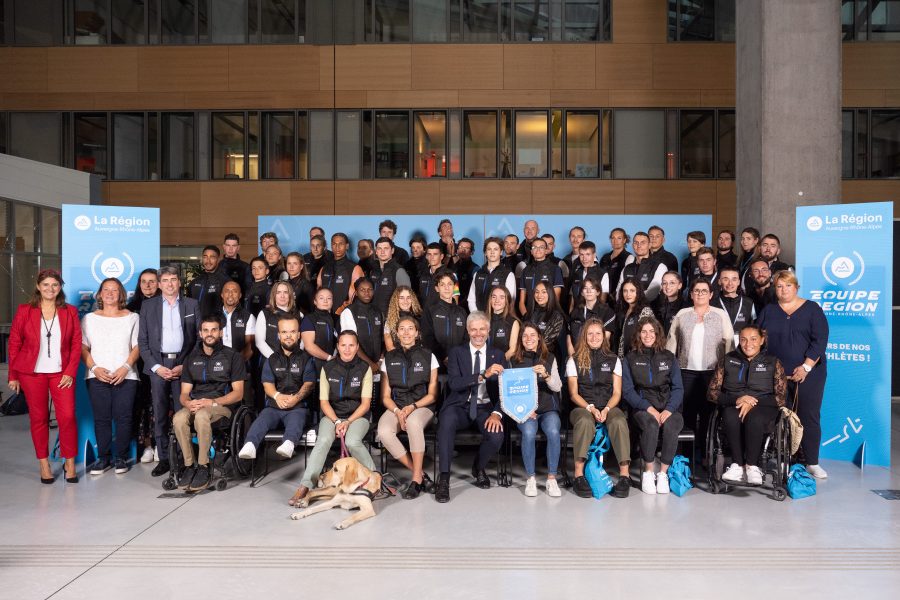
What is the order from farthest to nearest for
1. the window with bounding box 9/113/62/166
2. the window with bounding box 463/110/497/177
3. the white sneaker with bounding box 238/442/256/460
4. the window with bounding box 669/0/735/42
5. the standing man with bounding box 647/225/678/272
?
the window with bounding box 9/113/62/166
the window with bounding box 463/110/497/177
the window with bounding box 669/0/735/42
the standing man with bounding box 647/225/678/272
the white sneaker with bounding box 238/442/256/460

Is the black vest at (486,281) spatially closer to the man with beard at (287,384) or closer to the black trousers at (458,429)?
the black trousers at (458,429)

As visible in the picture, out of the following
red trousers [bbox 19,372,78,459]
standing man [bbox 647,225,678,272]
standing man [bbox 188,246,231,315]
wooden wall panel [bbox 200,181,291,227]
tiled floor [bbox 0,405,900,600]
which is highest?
wooden wall panel [bbox 200,181,291,227]

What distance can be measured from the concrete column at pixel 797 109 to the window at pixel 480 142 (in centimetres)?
638

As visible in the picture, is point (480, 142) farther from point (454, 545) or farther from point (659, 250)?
point (454, 545)

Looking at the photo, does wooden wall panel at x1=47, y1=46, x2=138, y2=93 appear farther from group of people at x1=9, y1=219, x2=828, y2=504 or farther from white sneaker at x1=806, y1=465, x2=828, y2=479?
white sneaker at x1=806, y1=465, x2=828, y2=479

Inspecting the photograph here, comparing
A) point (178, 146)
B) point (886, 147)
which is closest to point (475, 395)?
point (178, 146)

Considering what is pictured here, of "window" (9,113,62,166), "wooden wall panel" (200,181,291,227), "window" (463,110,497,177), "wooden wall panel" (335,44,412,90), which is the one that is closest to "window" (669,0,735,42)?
"window" (463,110,497,177)

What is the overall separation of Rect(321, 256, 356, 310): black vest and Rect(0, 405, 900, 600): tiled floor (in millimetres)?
2389

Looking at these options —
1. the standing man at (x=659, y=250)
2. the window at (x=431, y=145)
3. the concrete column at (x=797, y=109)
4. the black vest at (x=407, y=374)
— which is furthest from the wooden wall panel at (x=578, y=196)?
the black vest at (x=407, y=374)

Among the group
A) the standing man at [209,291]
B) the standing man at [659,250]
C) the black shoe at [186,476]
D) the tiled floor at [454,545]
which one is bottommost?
the tiled floor at [454,545]

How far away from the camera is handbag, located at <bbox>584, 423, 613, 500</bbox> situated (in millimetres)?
5422

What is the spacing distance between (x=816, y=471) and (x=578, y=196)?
865cm

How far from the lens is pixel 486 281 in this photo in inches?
288

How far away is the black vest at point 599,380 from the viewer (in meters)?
5.77
